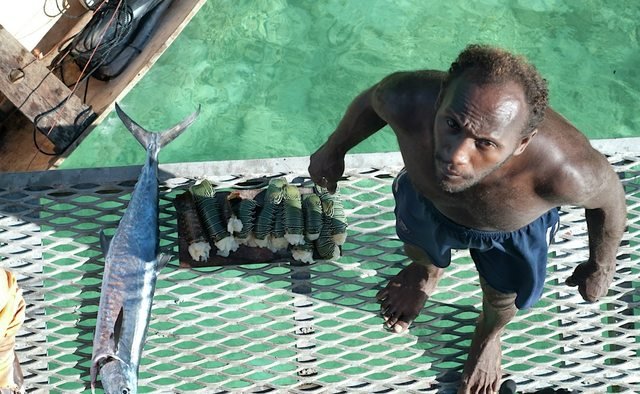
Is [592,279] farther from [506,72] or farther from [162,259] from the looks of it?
[162,259]

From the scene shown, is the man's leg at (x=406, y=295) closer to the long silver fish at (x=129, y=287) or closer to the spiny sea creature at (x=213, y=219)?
the spiny sea creature at (x=213, y=219)

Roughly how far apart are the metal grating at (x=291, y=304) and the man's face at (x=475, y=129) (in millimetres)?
1339

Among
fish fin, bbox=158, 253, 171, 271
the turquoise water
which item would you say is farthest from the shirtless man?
the turquoise water

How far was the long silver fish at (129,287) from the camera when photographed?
335 cm

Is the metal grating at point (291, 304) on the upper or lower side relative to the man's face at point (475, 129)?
lower

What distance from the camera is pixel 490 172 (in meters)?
2.26

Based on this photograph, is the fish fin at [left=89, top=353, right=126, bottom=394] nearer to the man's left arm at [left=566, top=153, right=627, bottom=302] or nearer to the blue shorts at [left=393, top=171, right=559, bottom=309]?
the blue shorts at [left=393, top=171, right=559, bottom=309]

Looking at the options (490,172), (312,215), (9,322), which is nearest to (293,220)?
(312,215)

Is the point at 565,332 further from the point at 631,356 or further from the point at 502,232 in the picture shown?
the point at 502,232

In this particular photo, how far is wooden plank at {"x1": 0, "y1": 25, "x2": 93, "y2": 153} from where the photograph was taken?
165 inches

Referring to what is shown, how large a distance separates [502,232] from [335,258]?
0.94 metres

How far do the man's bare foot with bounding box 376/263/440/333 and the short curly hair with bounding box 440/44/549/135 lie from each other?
1351 mm

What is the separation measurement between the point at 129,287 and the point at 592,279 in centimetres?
178

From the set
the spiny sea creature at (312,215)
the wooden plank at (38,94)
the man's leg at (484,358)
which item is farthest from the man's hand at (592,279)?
the wooden plank at (38,94)
